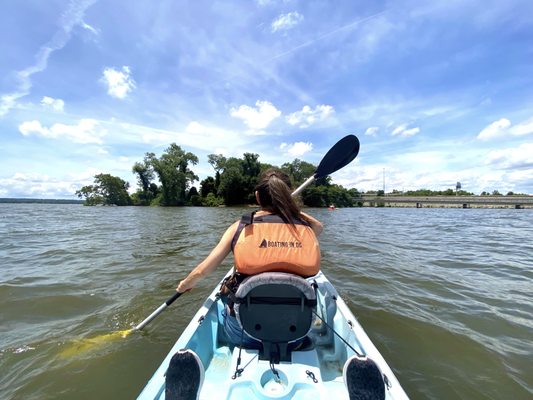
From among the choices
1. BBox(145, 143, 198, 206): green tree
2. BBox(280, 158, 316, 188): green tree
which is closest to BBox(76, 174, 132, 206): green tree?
BBox(145, 143, 198, 206): green tree

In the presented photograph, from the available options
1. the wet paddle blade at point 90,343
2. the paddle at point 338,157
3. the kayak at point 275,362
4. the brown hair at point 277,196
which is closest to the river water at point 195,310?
the wet paddle blade at point 90,343

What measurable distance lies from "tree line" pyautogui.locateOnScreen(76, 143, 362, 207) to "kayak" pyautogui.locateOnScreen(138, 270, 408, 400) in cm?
4519

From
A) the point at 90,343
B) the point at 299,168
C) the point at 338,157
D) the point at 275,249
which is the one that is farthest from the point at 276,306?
the point at 299,168

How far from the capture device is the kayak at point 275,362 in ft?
5.92

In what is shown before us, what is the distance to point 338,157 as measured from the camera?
Answer: 4574mm

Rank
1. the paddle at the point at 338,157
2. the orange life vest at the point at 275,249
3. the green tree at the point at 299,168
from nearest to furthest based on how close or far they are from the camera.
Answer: the orange life vest at the point at 275,249
the paddle at the point at 338,157
the green tree at the point at 299,168

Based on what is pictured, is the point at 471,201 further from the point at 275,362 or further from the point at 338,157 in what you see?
the point at 275,362

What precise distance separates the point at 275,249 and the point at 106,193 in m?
74.2

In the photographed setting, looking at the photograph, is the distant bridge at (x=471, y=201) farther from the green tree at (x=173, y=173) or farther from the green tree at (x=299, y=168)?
the green tree at (x=173, y=173)

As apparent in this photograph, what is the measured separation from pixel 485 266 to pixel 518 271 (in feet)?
2.07

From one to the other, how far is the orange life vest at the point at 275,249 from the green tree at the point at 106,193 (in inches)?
2837

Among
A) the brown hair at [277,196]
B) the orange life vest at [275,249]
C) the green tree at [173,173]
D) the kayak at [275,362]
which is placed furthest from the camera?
the green tree at [173,173]

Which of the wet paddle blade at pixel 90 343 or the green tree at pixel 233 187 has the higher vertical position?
the green tree at pixel 233 187

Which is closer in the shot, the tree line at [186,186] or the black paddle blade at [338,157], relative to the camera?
the black paddle blade at [338,157]
